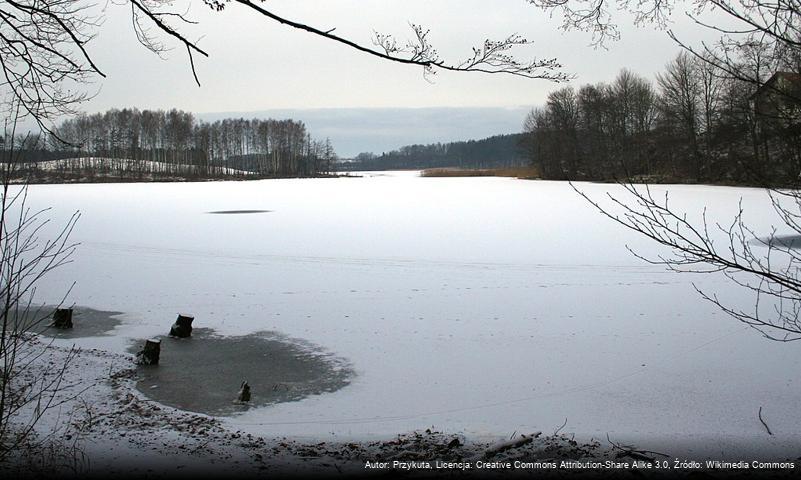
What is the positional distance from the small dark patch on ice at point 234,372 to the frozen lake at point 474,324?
0.79 ft

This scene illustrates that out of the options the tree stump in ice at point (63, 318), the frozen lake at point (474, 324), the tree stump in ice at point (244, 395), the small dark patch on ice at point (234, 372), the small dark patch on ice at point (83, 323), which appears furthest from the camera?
the tree stump in ice at point (63, 318)

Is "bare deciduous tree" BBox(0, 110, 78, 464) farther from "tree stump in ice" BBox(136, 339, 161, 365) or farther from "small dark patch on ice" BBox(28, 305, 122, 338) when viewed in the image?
"tree stump in ice" BBox(136, 339, 161, 365)

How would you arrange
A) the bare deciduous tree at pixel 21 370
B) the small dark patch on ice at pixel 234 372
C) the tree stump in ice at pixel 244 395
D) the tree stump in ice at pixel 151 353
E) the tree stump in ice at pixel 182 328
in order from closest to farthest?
the bare deciduous tree at pixel 21 370, the tree stump in ice at pixel 244 395, the small dark patch on ice at pixel 234 372, the tree stump in ice at pixel 151 353, the tree stump in ice at pixel 182 328

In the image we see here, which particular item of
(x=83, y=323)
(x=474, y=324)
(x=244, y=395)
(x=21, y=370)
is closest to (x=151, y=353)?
(x=244, y=395)

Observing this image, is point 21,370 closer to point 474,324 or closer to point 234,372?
point 234,372

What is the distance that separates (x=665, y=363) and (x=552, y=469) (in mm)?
2975

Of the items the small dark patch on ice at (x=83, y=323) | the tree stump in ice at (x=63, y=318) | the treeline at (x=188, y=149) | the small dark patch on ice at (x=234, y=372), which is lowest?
the small dark patch on ice at (x=234, y=372)

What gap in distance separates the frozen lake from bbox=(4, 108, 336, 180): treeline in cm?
6193

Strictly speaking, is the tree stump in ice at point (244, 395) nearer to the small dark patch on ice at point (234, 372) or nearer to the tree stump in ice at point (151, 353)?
the small dark patch on ice at point (234, 372)

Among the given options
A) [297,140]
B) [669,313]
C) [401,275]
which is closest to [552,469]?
[669,313]

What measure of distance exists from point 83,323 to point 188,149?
90600mm

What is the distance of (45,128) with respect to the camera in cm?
458

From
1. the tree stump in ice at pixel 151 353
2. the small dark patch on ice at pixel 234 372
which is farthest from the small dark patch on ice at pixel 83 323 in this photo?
the tree stump in ice at pixel 151 353

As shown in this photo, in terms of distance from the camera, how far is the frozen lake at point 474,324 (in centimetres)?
507
